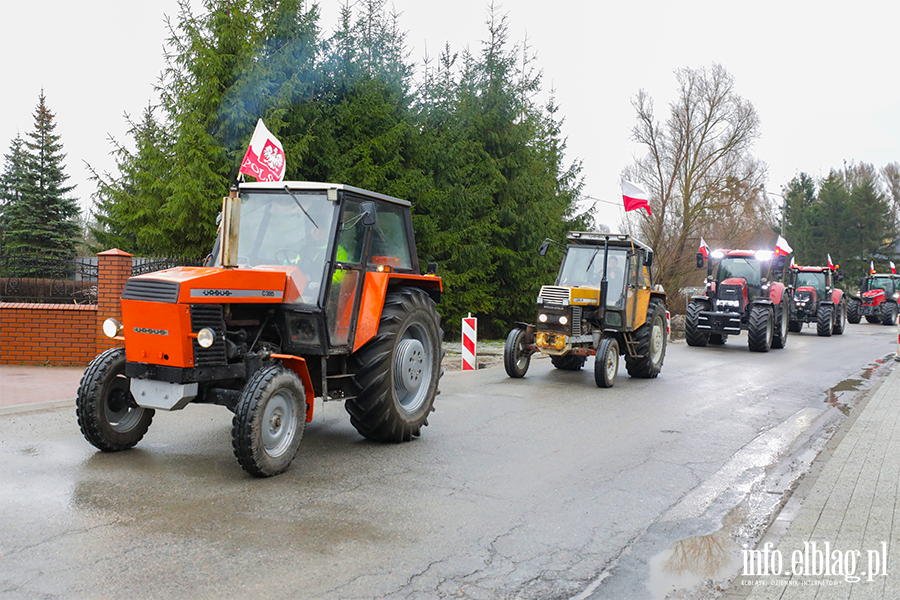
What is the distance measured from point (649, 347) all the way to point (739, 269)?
955 centimetres

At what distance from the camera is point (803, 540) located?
176 inches

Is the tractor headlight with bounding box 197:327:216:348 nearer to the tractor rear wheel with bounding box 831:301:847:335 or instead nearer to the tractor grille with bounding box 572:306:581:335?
the tractor grille with bounding box 572:306:581:335

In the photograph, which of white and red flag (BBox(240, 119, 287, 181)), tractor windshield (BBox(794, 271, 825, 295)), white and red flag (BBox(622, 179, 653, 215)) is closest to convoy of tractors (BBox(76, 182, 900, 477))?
white and red flag (BBox(240, 119, 287, 181))

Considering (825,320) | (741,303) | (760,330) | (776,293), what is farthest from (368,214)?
(825,320)

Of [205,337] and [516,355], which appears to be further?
[516,355]

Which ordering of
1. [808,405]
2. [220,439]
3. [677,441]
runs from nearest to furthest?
[220,439] < [677,441] < [808,405]

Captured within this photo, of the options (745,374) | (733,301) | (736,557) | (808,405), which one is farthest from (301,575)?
(733,301)

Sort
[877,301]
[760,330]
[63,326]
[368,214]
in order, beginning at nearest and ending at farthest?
[368,214] → [63,326] → [760,330] → [877,301]

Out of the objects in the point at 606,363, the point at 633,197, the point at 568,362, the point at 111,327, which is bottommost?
the point at 568,362

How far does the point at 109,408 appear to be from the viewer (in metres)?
6.11

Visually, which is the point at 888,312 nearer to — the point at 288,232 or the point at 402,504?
the point at 288,232

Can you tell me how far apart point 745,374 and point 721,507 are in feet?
29.3

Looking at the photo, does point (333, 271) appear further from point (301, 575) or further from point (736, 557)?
point (736, 557)

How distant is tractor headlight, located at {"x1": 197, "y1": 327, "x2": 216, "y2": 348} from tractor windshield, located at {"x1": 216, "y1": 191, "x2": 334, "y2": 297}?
0.99 meters
